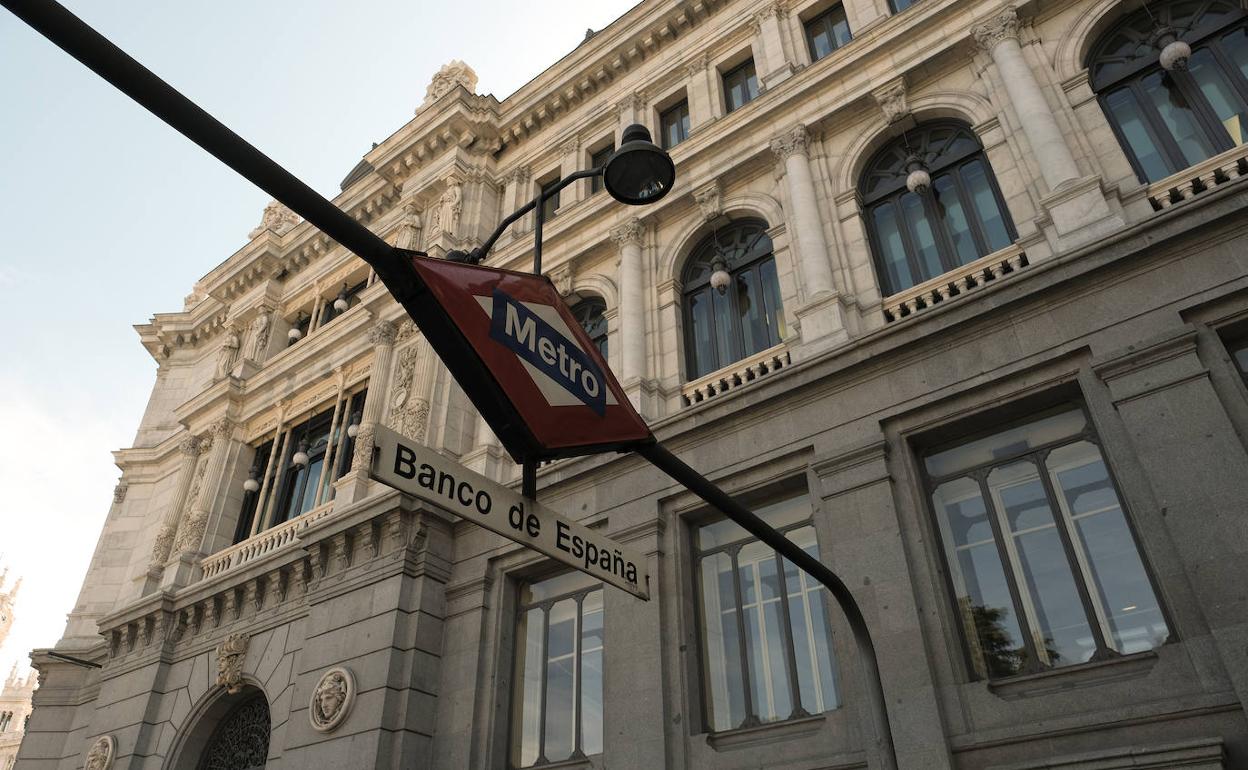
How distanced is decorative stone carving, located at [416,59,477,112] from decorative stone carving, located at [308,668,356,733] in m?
16.2

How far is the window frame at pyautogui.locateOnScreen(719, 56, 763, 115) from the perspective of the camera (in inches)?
741

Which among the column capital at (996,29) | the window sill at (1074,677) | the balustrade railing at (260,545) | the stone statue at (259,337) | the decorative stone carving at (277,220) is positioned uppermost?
the decorative stone carving at (277,220)

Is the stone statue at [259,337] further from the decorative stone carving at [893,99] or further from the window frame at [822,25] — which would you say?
the decorative stone carving at [893,99]

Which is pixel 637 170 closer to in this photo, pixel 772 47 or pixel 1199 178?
pixel 1199 178

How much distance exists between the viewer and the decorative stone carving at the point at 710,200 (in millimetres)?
17047

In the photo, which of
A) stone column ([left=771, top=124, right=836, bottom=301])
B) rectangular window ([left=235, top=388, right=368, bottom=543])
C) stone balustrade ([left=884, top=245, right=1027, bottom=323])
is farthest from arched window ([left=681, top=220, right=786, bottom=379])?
rectangular window ([left=235, top=388, right=368, bottom=543])

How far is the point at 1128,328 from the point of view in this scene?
35.1ft

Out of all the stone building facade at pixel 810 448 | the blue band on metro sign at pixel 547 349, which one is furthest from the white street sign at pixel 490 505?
the stone building facade at pixel 810 448

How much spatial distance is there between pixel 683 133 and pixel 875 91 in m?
5.17

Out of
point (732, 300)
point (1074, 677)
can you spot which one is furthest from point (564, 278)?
point (1074, 677)

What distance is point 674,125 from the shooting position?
65.9 ft

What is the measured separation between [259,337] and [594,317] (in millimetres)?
13133

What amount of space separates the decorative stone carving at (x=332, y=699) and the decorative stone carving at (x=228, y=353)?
14.4m

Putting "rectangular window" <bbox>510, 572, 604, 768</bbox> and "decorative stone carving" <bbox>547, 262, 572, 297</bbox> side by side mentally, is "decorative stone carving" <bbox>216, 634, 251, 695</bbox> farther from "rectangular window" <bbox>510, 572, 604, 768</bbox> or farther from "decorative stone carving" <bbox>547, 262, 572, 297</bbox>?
"decorative stone carving" <bbox>547, 262, 572, 297</bbox>
